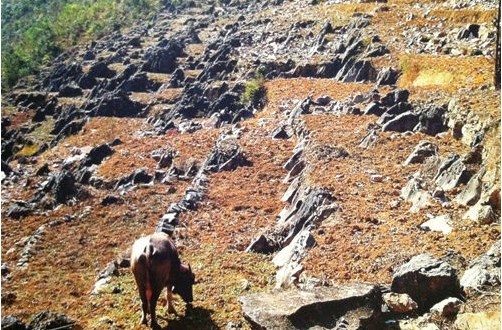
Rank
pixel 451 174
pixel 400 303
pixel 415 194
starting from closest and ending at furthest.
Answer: pixel 400 303 < pixel 451 174 < pixel 415 194

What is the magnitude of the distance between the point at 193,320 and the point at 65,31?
11236 cm

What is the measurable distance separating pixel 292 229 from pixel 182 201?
25.5 ft

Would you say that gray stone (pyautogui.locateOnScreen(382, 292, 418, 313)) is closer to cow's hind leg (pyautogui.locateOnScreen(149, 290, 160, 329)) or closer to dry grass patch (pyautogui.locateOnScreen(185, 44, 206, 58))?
cow's hind leg (pyautogui.locateOnScreen(149, 290, 160, 329))

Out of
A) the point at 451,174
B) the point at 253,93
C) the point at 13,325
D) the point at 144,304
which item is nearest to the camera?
the point at 144,304

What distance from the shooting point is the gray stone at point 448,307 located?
9.13m

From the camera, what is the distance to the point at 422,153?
738 inches

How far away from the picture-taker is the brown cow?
1135 cm

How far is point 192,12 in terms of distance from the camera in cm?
10331

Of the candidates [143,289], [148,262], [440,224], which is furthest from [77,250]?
[440,224]

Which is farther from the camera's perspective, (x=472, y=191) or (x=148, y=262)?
(x=472, y=191)

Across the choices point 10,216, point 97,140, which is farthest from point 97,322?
point 97,140

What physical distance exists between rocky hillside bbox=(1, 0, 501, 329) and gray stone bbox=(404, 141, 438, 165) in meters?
0.07

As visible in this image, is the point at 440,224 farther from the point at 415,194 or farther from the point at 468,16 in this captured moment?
the point at 468,16

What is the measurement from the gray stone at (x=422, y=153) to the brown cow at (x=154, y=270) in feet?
36.3
